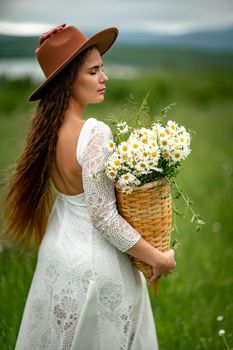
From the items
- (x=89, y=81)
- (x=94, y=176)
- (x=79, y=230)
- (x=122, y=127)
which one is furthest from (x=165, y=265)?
(x=89, y=81)

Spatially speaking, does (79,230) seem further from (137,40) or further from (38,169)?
(137,40)

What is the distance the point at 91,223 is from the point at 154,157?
21.5 inches

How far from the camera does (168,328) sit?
4.09m

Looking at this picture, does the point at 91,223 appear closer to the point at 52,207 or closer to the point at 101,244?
the point at 101,244

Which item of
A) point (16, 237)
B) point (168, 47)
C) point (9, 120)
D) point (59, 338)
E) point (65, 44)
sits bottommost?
point (168, 47)

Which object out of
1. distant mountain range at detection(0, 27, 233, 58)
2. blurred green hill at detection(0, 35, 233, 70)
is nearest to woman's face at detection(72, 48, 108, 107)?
distant mountain range at detection(0, 27, 233, 58)

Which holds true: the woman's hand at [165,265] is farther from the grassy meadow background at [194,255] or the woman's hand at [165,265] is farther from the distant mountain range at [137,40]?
the distant mountain range at [137,40]

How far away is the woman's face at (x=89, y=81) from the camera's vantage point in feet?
9.48

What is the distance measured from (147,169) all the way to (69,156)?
0.45 meters

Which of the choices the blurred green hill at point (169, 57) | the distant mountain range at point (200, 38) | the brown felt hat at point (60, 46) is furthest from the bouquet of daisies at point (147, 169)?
the blurred green hill at point (169, 57)

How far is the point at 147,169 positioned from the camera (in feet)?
8.57

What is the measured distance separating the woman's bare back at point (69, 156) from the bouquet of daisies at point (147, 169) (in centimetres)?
20

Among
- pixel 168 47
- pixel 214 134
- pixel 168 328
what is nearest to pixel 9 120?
pixel 214 134

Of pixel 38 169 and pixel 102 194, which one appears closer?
pixel 102 194
